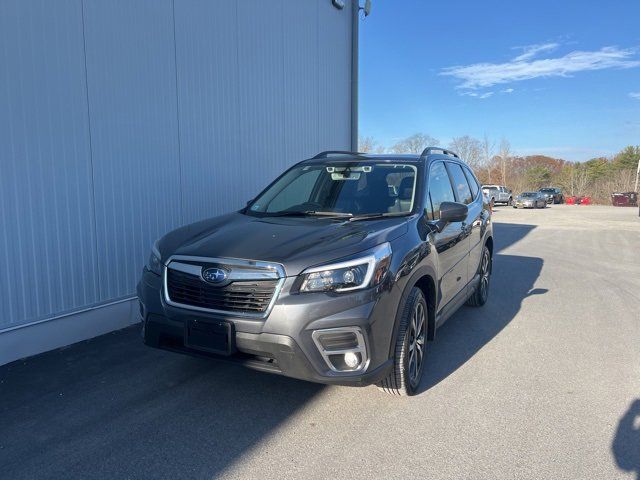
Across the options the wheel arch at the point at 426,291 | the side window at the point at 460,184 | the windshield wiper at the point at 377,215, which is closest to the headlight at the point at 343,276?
the wheel arch at the point at 426,291

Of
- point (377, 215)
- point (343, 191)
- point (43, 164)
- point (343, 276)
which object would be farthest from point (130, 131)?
point (343, 276)

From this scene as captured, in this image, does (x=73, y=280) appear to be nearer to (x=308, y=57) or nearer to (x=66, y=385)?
(x=66, y=385)

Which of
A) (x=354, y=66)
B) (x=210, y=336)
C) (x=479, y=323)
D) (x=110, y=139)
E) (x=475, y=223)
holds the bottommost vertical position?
(x=479, y=323)

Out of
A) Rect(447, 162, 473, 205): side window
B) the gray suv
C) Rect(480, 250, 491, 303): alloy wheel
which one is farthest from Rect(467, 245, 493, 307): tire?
the gray suv

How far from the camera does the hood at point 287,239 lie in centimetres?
312

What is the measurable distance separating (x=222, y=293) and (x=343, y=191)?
1739 mm

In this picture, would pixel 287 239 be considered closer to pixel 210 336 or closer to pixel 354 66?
pixel 210 336

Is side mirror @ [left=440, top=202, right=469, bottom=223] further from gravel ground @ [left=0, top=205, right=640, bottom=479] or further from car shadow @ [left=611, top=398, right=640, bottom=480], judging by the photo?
car shadow @ [left=611, top=398, right=640, bottom=480]

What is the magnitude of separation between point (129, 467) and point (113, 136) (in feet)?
11.6

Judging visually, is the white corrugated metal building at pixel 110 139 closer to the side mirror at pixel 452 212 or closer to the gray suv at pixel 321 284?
the gray suv at pixel 321 284

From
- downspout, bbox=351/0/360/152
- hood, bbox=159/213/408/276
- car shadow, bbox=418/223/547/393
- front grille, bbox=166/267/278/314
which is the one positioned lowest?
Answer: car shadow, bbox=418/223/547/393

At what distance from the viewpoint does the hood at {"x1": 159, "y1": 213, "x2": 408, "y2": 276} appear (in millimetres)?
3121

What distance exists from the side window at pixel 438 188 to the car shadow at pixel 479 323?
53.3 inches

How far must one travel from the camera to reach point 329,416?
11.1 ft
